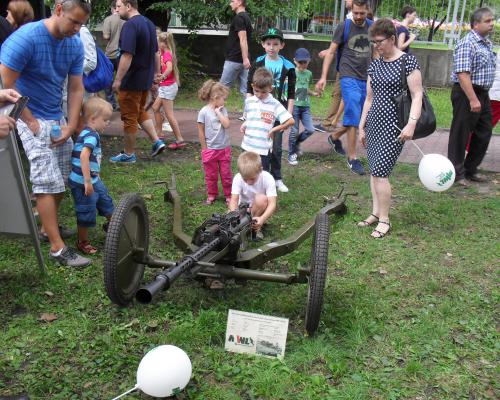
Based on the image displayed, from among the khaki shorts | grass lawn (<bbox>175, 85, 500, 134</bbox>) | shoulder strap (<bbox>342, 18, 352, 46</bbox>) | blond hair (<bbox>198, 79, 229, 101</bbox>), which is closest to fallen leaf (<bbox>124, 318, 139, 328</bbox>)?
blond hair (<bbox>198, 79, 229, 101</bbox>)

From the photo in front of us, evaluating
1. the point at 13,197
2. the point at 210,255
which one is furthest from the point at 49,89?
the point at 210,255

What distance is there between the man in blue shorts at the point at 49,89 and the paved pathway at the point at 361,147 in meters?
4.06

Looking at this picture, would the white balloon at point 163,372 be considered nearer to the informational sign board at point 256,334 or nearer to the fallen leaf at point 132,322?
the informational sign board at point 256,334

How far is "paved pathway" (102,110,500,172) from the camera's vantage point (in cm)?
768

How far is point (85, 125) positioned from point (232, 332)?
214 cm

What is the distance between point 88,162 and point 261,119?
1.88 meters

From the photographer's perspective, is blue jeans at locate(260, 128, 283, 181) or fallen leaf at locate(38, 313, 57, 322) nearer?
fallen leaf at locate(38, 313, 57, 322)

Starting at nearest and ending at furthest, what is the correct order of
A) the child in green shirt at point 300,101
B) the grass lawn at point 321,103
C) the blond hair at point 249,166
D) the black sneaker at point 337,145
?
the blond hair at point 249,166, the child in green shirt at point 300,101, the black sneaker at point 337,145, the grass lawn at point 321,103

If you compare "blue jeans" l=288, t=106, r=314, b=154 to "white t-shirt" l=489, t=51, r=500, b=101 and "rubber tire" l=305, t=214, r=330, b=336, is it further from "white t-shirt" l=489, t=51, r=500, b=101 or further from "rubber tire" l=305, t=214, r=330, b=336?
"rubber tire" l=305, t=214, r=330, b=336

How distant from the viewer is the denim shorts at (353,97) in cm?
665

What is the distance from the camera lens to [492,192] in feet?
21.0

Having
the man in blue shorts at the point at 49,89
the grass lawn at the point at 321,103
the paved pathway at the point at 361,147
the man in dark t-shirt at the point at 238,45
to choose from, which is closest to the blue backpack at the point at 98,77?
the man in blue shorts at the point at 49,89

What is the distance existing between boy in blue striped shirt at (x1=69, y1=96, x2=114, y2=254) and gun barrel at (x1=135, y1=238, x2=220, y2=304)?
135cm

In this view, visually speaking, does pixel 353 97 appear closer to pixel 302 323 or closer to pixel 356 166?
pixel 356 166
